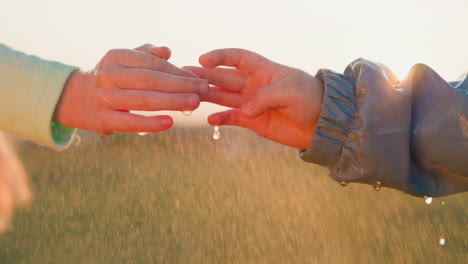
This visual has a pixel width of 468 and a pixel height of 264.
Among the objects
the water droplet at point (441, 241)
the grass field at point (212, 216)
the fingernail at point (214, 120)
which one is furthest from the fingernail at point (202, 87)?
the water droplet at point (441, 241)

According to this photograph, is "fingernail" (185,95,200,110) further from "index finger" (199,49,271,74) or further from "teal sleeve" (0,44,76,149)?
"teal sleeve" (0,44,76,149)

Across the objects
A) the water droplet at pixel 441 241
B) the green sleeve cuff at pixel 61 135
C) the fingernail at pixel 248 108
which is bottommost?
the water droplet at pixel 441 241

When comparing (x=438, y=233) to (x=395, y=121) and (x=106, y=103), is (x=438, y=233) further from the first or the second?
(x=106, y=103)

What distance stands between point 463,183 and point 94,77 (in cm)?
139

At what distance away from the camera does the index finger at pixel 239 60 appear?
4.79 ft

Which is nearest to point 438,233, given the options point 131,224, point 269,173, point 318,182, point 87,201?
point 318,182

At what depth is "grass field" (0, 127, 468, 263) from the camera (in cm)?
234

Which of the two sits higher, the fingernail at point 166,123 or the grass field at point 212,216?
the fingernail at point 166,123

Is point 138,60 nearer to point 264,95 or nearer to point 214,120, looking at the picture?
point 214,120

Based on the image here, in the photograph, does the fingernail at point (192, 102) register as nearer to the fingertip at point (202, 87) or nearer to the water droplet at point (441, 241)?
the fingertip at point (202, 87)

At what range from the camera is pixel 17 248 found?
232 cm

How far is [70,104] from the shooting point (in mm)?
1443

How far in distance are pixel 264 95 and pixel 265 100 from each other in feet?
0.06

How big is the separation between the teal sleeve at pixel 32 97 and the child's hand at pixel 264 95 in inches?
19.9
